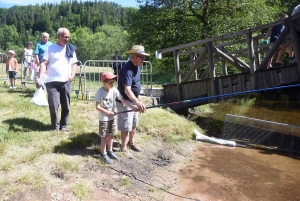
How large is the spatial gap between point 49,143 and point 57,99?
0.82m

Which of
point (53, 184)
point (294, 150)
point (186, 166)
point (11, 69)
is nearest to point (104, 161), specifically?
point (53, 184)

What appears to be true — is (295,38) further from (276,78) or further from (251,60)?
(251,60)

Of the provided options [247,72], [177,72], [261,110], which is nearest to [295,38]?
[247,72]

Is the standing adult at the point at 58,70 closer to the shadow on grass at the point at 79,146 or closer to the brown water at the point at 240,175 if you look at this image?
the shadow on grass at the point at 79,146

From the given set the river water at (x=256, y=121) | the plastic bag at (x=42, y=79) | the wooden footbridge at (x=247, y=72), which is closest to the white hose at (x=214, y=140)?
the river water at (x=256, y=121)

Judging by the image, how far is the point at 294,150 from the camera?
664cm

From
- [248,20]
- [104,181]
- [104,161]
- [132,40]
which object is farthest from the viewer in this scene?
[132,40]

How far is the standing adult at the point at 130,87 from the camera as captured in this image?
456cm

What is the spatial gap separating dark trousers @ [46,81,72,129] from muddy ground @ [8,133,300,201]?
0.83 metres

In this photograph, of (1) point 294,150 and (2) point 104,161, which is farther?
(1) point 294,150

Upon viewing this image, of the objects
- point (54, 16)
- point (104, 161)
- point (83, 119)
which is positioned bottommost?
point (104, 161)

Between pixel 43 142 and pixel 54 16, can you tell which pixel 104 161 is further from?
pixel 54 16

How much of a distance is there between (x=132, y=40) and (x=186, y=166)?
1450 centimetres

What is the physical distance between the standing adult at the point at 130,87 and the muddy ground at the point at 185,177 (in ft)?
1.67
